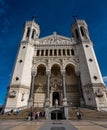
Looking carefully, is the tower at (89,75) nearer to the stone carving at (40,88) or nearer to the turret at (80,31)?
Answer: the turret at (80,31)

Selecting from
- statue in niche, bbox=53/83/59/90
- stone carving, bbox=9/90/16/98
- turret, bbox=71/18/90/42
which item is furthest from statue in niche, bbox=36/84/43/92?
turret, bbox=71/18/90/42

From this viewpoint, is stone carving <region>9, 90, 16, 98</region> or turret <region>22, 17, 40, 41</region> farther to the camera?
turret <region>22, 17, 40, 41</region>

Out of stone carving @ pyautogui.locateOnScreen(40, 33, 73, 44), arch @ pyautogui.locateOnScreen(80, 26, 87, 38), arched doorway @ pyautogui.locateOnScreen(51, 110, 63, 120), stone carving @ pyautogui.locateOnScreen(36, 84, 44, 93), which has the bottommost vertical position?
arched doorway @ pyautogui.locateOnScreen(51, 110, 63, 120)

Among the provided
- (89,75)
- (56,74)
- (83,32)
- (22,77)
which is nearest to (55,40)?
(83,32)

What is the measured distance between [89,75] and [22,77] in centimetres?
1135

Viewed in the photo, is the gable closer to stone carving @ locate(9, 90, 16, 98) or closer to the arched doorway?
stone carving @ locate(9, 90, 16, 98)

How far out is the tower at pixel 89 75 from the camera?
16.2 m

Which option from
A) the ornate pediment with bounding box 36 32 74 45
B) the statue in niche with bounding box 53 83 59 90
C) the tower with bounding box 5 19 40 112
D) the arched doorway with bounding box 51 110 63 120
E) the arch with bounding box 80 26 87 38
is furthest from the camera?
the arch with bounding box 80 26 87 38

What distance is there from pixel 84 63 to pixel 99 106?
793 centimetres

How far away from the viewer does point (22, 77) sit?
1825 cm

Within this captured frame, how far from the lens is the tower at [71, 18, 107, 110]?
16159 mm

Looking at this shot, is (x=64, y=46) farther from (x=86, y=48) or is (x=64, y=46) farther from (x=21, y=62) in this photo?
(x=21, y=62)

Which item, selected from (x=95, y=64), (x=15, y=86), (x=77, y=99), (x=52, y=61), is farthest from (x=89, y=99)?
(x=15, y=86)

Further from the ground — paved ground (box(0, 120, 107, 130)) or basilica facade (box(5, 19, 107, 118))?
basilica facade (box(5, 19, 107, 118))
